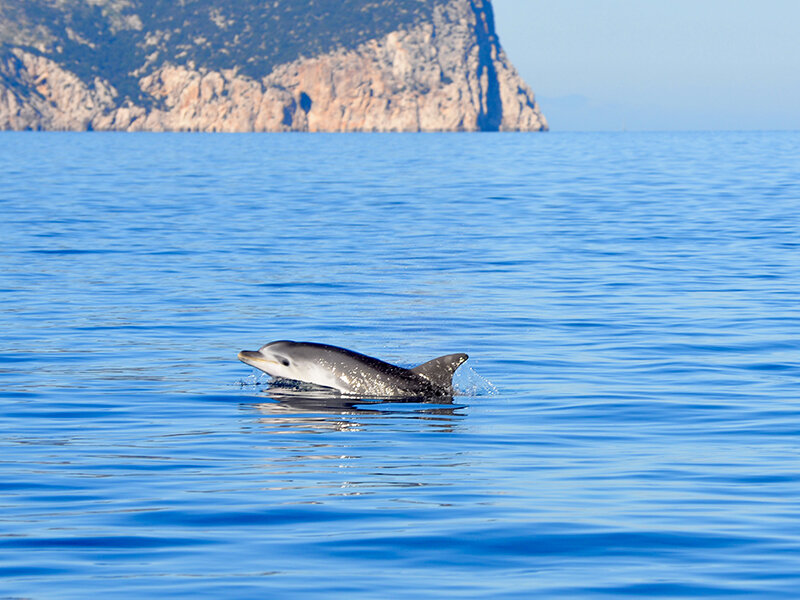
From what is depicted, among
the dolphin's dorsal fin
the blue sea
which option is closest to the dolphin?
the dolphin's dorsal fin

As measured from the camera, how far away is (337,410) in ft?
42.2

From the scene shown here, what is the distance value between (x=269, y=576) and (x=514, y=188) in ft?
162

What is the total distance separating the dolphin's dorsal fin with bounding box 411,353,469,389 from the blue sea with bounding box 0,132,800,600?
26 centimetres

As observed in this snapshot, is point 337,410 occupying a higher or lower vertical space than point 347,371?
lower

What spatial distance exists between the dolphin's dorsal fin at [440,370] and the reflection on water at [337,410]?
20 cm

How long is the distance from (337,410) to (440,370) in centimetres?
129

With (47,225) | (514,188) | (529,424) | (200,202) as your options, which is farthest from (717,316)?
(514,188)

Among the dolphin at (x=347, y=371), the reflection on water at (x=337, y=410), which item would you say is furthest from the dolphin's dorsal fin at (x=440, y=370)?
the reflection on water at (x=337, y=410)

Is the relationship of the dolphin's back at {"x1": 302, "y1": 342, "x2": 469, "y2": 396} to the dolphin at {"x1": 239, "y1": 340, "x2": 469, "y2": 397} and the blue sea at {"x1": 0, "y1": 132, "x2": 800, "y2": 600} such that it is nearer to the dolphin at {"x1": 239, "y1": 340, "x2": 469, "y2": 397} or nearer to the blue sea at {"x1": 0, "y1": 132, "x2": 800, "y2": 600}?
the dolphin at {"x1": 239, "y1": 340, "x2": 469, "y2": 397}

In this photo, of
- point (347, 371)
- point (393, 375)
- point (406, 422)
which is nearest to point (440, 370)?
point (393, 375)

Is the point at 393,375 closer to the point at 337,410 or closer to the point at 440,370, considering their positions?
the point at 440,370

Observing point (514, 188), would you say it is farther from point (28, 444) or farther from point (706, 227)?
point (28, 444)

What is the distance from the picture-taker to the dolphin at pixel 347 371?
44.5 feet

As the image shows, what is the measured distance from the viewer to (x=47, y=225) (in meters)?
35.2
